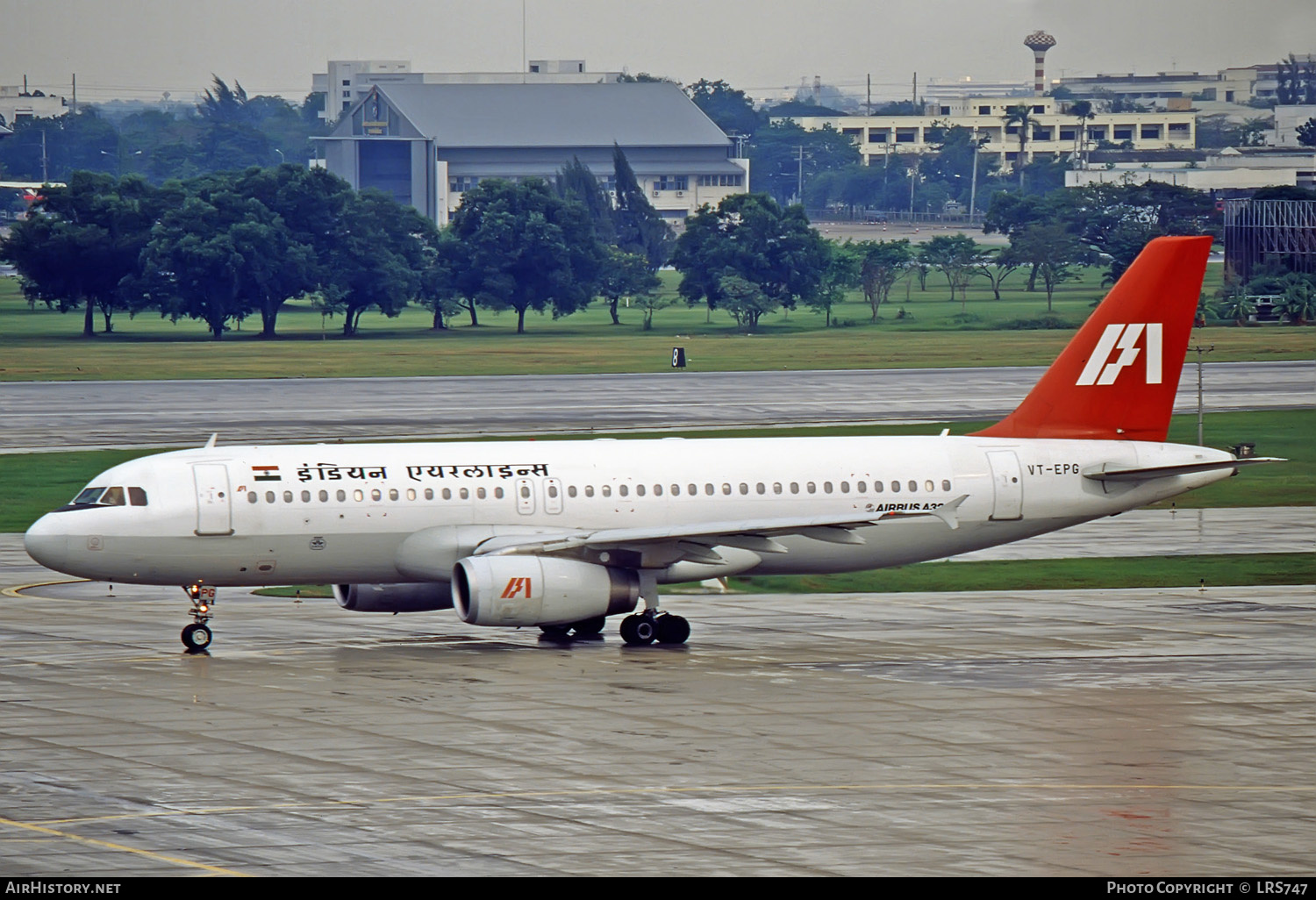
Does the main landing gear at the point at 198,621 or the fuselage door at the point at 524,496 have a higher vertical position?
the fuselage door at the point at 524,496

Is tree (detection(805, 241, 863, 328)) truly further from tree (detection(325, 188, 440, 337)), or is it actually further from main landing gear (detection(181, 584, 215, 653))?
main landing gear (detection(181, 584, 215, 653))

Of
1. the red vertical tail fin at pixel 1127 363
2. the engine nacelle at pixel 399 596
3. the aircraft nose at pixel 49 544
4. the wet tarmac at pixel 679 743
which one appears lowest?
the wet tarmac at pixel 679 743

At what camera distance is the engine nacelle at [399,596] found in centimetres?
4256

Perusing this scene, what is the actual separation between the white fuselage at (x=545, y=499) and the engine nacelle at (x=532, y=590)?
1.79 metres

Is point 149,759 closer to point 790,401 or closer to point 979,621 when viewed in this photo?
point 979,621

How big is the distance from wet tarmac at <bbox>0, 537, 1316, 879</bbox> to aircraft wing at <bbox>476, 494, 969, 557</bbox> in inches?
87.4

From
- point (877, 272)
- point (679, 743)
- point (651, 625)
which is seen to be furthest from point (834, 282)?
point (679, 743)

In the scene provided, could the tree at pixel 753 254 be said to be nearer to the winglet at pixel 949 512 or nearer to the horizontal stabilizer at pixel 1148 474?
the horizontal stabilizer at pixel 1148 474

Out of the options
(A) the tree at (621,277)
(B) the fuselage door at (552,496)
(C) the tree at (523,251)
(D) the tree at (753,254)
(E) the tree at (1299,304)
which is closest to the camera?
(B) the fuselage door at (552,496)

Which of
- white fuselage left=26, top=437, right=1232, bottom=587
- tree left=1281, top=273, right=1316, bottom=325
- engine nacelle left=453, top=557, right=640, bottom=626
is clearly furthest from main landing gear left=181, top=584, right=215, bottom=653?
tree left=1281, top=273, right=1316, bottom=325

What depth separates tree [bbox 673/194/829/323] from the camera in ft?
598

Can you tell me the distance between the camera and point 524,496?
4194cm

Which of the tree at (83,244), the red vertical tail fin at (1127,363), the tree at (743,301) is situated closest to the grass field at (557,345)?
the tree at (743,301)

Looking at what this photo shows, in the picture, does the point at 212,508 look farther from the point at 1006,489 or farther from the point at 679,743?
the point at 1006,489
